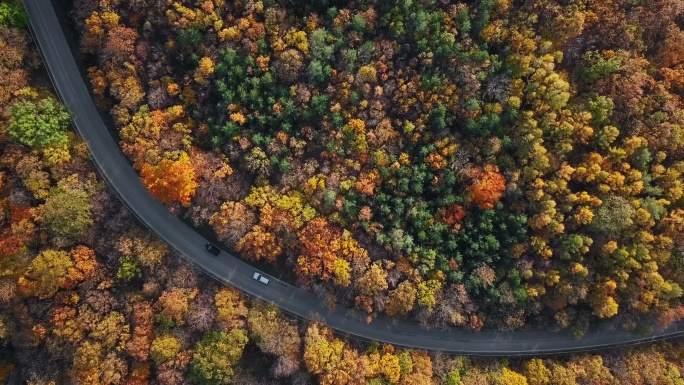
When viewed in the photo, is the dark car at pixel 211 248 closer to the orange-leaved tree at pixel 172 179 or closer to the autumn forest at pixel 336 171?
the autumn forest at pixel 336 171

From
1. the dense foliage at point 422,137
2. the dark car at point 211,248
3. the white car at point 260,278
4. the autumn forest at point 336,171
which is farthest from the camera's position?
the white car at point 260,278

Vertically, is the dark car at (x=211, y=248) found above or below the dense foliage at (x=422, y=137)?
below

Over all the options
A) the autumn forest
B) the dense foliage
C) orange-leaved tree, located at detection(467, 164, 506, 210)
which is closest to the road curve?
the autumn forest

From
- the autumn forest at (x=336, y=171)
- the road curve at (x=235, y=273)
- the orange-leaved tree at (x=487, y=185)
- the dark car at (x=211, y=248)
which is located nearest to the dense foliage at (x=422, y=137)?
the orange-leaved tree at (x=487, y=185)

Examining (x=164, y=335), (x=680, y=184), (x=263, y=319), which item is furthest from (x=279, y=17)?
(x=680, y=184)

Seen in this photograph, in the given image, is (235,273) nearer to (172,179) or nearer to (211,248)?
(211,248)

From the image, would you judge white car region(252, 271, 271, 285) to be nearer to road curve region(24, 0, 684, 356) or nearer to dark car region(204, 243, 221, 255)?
road curve region(24, 0, 684, 356)

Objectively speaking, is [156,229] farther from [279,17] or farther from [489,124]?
[489,124]
